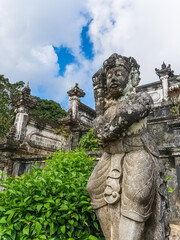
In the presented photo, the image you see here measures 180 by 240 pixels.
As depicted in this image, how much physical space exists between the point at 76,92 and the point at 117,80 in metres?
9.08

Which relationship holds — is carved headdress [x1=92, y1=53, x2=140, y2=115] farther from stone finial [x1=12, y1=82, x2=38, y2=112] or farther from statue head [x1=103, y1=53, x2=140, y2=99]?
stone finial [x1=12, y1=82, x2=38, y2=112]

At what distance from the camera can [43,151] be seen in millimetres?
10219

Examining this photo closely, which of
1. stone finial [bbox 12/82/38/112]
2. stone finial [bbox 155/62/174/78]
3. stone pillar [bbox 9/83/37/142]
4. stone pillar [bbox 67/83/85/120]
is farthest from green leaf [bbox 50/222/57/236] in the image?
stone finial [bbox 155/62/174/78]

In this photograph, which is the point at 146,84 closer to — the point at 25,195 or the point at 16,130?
the point at 16,130

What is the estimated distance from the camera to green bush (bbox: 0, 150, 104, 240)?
2324 mm

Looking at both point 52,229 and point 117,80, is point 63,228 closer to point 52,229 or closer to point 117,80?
point 52,229

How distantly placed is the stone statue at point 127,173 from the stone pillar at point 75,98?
8.70 metres

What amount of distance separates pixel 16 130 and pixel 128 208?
8928 mm

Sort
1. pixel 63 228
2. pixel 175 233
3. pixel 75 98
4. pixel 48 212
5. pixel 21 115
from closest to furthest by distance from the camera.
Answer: pixel 63 228 < pixel 48 212 < pixel 175 233 < pixel 21 115 < pixel 75 98

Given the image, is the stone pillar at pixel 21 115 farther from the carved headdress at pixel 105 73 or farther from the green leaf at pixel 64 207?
the carved headdress at pixel 105 73

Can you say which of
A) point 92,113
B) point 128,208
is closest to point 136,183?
point 128,208

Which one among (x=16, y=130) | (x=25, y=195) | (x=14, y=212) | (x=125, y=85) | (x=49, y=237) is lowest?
(x=49, y=237)

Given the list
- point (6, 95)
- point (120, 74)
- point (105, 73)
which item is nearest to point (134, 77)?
point (120, 74)

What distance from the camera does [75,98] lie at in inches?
435
